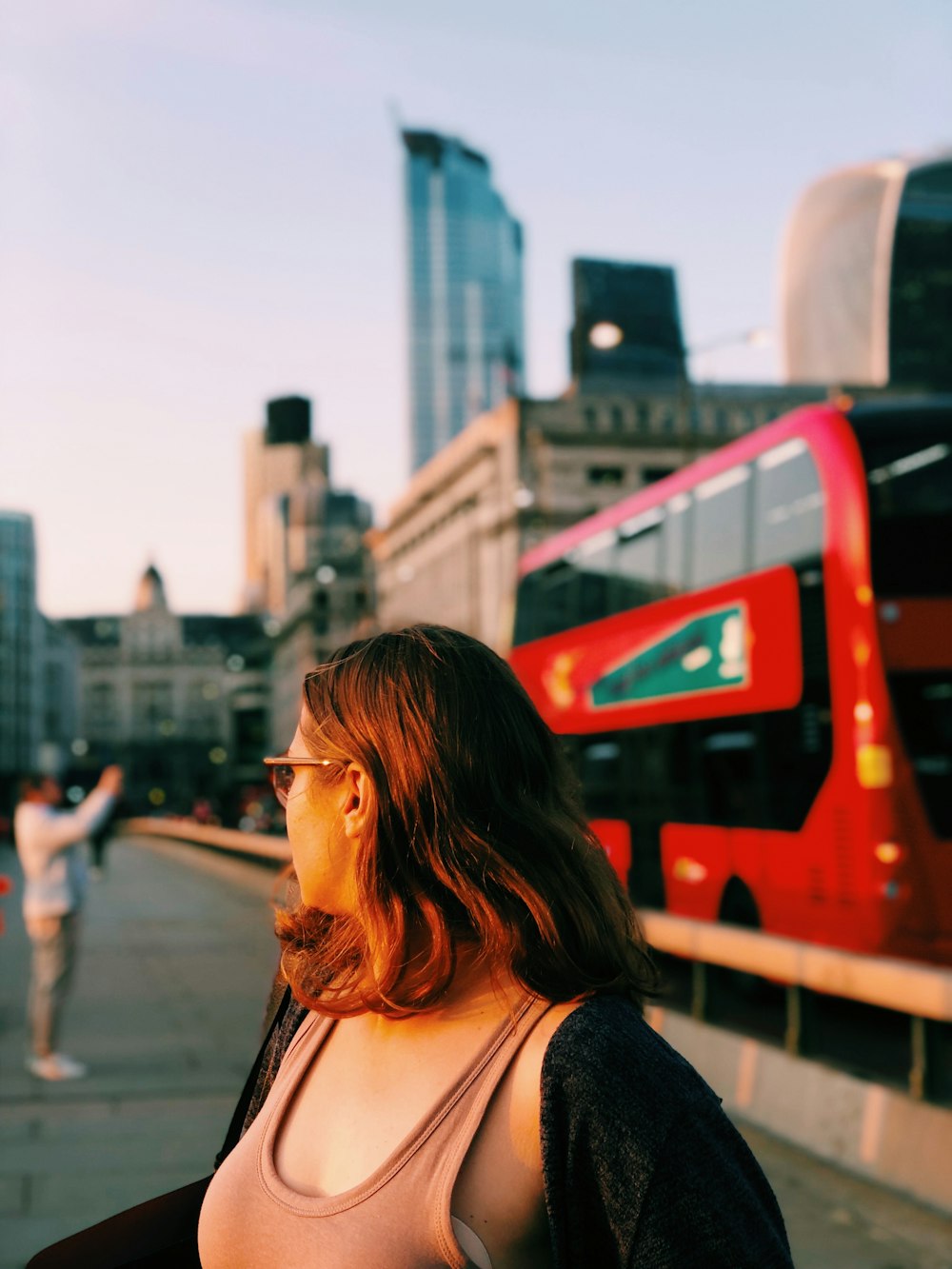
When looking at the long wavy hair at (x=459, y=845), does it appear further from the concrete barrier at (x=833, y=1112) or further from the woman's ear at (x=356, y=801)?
the concrete barrier at (x=833, y=1112)

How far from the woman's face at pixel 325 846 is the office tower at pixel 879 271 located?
117 meters

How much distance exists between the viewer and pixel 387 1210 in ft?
5.58

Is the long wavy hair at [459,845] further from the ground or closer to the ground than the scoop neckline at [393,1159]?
further from the ground

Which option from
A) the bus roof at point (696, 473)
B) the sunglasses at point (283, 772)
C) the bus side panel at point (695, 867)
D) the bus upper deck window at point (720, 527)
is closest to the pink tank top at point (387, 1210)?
the sunglasses at point (283, 772)

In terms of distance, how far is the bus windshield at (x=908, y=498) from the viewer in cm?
1130

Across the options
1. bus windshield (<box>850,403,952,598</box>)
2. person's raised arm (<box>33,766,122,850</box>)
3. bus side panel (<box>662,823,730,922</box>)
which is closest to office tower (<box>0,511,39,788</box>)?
bus side panel (<box>662,823,730,922</box>)

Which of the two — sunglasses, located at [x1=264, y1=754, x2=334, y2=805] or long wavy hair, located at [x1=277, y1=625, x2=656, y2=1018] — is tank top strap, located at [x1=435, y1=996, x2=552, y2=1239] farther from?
sunglasses, located at [x1=264, y1=754, x2=334, y2=805]

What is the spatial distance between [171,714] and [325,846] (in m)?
194

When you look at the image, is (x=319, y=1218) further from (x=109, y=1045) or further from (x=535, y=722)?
(x=109, y=1045)

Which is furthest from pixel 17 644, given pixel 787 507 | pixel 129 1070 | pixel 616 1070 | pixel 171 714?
pixel 616 1070

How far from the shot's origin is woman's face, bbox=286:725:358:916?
1965mm

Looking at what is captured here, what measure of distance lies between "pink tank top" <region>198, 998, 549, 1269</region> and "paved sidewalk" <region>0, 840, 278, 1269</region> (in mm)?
3790

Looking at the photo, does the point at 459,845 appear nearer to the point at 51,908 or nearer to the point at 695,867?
the point at 51,908

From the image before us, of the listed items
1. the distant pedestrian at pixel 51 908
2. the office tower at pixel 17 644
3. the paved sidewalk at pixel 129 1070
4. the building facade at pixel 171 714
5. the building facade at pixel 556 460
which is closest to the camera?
the paved sidewalk at pixel 129 1070
